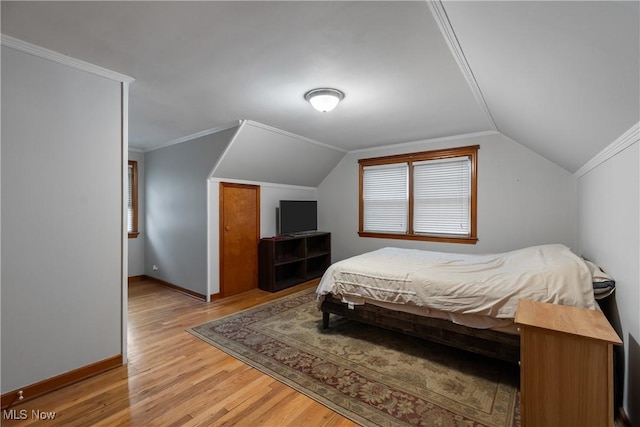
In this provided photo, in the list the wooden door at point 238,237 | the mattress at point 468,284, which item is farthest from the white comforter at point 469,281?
the wooden door at point 238,237

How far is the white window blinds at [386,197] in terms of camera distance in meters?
4.70

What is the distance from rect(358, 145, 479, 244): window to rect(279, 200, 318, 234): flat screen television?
975 mm

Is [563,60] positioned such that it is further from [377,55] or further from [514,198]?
[514,198]

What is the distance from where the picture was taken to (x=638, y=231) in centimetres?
152

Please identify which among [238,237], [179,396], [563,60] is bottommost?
[179,396]

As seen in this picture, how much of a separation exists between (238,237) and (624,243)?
13.6 feet

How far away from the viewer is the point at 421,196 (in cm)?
452

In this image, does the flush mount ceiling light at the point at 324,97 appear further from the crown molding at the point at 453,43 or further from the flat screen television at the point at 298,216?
the flat screen television at the point at 298,216

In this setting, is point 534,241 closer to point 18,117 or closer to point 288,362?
point 288,362

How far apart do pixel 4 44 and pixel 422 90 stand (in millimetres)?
3103

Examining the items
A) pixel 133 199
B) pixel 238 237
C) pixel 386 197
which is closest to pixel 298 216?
pixel 238 237

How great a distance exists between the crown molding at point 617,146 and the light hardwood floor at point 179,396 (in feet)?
7.60

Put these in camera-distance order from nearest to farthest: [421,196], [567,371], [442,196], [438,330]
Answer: [567,371] < [438,330] < [442,196] < [421,196]

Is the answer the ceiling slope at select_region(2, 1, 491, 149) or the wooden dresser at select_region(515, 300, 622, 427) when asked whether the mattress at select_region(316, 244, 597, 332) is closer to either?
the wooden dresser at select_region(515, 300, 622, 427)
